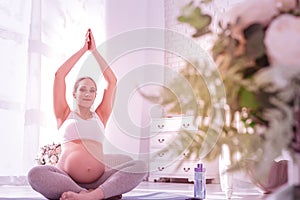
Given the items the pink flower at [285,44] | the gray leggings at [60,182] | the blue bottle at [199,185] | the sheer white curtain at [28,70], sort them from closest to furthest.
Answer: the pink flower at [285,44]
the gray leggings at [60,182]
the blue bottle at [199,185]
the sheer white curtain at [28,70]

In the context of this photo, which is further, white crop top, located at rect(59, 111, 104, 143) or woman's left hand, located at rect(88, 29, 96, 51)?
woman's left hand, located at rect(88, 29, 96, 51)

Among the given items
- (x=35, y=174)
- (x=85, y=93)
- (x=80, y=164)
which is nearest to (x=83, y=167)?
(x=80, y=164)

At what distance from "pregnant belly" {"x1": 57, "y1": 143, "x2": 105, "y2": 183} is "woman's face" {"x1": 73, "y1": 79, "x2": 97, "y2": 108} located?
232 millimetres

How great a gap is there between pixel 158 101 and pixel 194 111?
0.16ft

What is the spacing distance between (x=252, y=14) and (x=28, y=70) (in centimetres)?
409

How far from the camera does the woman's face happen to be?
2.59 metres

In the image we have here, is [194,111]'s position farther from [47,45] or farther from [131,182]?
[47,45]

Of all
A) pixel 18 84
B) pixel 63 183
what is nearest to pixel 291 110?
pixel 63 183

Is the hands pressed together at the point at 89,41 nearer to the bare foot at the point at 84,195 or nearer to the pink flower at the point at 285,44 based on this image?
the bare foot at the point at 84,195

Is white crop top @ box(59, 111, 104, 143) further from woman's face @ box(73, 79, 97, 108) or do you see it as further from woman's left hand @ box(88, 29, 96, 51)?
woman's left hand @ box(88, 29, 96, 51)

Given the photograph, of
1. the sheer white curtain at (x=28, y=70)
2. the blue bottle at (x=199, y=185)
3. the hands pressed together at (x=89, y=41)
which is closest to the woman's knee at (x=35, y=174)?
the hands pressed together at (x=89, y=41)

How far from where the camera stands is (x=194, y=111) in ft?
1.84

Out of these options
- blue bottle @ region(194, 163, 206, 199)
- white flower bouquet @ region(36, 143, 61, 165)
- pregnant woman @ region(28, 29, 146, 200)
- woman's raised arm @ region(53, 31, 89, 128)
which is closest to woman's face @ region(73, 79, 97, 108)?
pregnant woman @ region(28, 29, 146, 200)

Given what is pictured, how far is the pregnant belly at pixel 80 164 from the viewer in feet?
8.17
